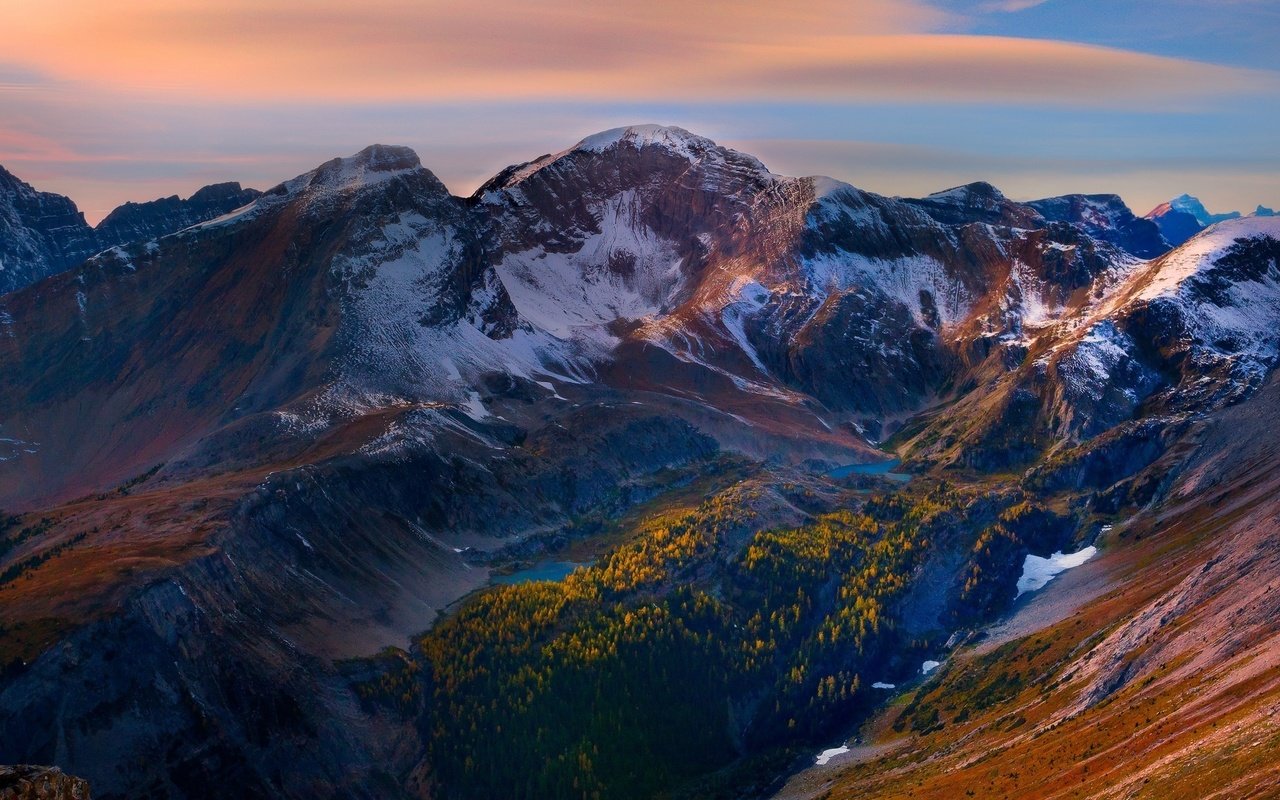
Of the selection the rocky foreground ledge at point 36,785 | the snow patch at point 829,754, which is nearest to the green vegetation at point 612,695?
the snow patch at point 829,754

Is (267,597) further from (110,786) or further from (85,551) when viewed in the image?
(110,786)

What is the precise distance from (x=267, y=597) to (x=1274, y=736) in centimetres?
13091

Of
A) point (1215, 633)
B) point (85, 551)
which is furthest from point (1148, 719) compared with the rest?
point (85, 551)

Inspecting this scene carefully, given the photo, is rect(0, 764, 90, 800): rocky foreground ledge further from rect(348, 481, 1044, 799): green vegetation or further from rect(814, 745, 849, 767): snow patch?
rect(814, 745, 849, 767): snow patch

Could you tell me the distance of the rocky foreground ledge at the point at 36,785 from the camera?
5825 cm

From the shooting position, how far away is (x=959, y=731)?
16388 cm

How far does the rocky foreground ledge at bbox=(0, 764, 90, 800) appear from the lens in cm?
5825

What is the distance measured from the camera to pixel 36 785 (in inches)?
2333

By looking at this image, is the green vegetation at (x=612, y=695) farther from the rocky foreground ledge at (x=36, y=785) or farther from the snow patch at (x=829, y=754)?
the rocky foreground ledge at (x=36, y=785)

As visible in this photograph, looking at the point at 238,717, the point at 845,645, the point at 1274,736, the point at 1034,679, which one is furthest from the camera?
the point at 845,645

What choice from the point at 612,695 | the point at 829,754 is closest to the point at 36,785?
the point at 612,695

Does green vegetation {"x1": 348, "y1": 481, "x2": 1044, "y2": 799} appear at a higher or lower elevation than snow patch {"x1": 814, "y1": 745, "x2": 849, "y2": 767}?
higher

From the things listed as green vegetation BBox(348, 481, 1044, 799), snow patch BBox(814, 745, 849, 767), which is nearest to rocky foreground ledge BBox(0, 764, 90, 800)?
green vegetation BBox(348, 481, 1044, 799)

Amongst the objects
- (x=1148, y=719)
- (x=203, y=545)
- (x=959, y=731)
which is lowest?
(x=959, y=731)
